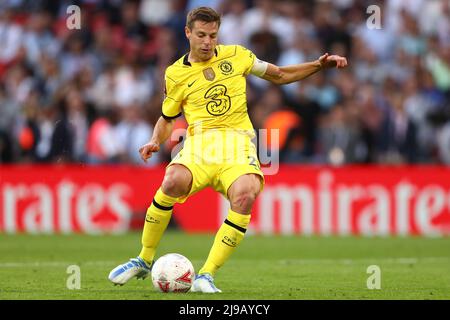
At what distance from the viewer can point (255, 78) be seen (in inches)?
787

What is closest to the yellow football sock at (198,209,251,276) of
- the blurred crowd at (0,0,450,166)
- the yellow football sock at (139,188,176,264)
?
the yellow football sock at (139,188,176,264)

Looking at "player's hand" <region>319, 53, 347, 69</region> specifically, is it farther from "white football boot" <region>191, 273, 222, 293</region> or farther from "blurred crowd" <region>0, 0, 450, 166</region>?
"blurred crowd" <region>0, 0, 450, 166</region>

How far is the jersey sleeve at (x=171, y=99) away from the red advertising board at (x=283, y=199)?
26.8 feet

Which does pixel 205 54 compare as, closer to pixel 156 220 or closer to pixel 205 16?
pixel 205 16

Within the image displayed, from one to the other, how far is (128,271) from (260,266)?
3241mm

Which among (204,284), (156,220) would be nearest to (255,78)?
(156,220)

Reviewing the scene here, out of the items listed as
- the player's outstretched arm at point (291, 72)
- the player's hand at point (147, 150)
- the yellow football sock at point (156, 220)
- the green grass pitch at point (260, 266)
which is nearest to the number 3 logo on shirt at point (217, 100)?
the player's outstretched arm at point (291, 72)

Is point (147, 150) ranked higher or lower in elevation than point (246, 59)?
lower

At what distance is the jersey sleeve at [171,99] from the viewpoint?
9.65 m

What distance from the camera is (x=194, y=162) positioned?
9438 millimetres

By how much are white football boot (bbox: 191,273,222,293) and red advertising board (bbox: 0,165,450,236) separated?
29.0 feet

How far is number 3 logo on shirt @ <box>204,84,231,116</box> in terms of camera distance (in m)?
9.60

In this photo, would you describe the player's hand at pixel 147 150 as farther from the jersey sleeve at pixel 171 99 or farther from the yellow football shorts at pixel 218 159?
the jersey sleeve at pixel 171 99

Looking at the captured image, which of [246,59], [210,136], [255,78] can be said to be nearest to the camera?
[210,136]
